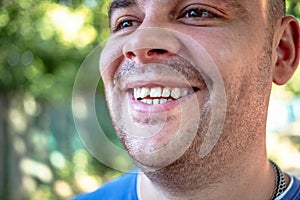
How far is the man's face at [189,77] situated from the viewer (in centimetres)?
122

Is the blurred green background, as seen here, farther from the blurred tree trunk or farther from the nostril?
the nostril

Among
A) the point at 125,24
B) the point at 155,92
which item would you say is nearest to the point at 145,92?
the point at 155,92

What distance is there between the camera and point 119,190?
1.69 metres

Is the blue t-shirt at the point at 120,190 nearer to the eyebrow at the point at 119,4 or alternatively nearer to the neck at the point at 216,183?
the neck at the point at 216,183

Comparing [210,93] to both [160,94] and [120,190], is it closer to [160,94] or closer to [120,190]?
[160,94]

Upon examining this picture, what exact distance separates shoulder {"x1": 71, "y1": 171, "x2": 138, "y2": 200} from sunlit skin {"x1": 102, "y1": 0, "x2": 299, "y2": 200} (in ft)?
0.81

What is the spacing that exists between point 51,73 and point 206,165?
13.1ft

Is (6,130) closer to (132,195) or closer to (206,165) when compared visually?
(132,195)

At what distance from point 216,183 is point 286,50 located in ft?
1.46

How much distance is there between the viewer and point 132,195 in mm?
1608

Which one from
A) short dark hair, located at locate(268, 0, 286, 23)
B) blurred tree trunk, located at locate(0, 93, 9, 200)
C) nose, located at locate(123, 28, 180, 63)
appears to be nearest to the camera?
nose, located at locate(123, 28, 180, 63)

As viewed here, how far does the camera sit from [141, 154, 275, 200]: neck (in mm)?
1290

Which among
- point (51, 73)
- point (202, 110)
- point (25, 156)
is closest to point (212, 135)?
point (202, 110)

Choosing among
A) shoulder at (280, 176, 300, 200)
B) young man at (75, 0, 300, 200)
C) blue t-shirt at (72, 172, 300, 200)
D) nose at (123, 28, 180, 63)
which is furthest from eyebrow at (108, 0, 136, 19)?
shoulder at (280, 176, 300, 200)
